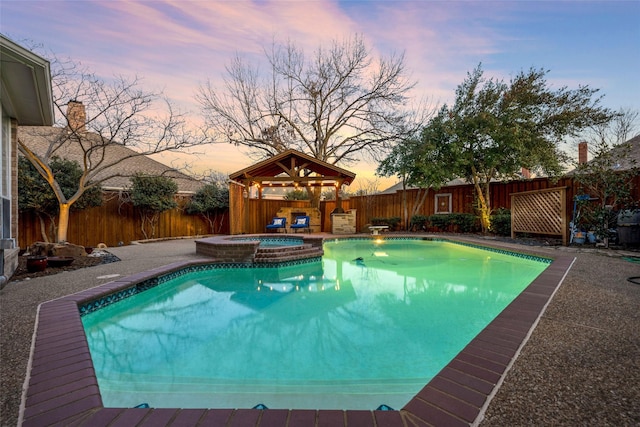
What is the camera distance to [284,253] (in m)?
7.11

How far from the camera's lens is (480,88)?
1141 centimetres

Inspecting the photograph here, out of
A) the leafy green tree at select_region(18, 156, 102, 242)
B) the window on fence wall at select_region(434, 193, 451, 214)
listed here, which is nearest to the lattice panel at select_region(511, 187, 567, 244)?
the window on fence wall at select_region(434, 193, 451, 214)

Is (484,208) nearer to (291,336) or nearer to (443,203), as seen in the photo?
(443,203)

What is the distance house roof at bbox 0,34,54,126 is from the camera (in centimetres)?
366

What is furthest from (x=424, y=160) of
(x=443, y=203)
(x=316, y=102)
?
(x=316, y=102)

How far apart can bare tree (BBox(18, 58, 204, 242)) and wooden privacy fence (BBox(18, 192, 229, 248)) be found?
1.27 meters

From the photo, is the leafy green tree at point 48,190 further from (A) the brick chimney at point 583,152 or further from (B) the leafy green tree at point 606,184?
(A) the brick chimney at point 583,152

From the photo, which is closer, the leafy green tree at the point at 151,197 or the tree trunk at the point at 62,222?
the tree trunk at the point at 62,222

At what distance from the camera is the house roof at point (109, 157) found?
30.7ft

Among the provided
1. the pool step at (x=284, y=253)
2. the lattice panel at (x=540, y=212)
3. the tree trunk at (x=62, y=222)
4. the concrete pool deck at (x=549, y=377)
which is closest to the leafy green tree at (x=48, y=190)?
the tree trunk at (x=62, y=222)

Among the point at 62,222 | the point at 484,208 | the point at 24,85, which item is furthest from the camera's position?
the point at 484,208

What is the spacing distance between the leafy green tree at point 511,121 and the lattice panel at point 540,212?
5.03ft

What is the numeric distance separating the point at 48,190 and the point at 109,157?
259 inches

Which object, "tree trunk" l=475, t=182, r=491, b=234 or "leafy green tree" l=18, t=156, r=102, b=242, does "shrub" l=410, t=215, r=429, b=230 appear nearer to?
"tree trunk" l=475, t=182, r=491, b=234
